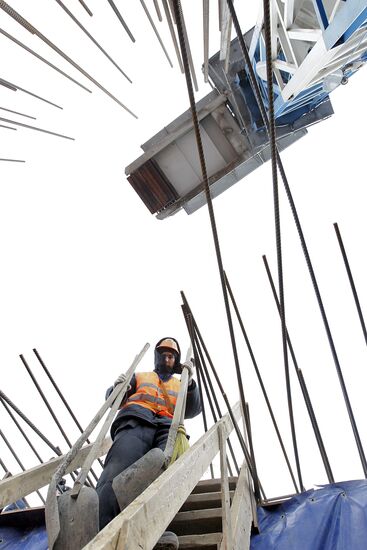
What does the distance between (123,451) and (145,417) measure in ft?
1.50

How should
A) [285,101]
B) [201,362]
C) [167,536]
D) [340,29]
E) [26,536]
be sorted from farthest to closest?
1. [285,101]
2. [201,362]
3. [26,536]
4. [340,29]
5. [167,536]

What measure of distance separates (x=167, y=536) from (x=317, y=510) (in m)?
1.76

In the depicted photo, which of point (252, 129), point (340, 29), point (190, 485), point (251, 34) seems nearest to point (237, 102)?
point (252, 129)

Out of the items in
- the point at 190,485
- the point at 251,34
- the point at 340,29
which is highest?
the point at 251,34

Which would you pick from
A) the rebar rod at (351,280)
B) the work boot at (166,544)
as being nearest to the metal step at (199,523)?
the work boot at (166,544)

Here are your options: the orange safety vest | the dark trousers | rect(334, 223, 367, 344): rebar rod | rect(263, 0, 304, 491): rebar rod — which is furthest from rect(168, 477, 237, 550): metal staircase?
rect(334, 223, 367, 344): rebar rod

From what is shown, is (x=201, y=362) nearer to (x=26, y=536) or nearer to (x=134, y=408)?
(x=134, y=408)

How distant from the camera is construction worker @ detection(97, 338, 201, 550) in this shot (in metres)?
3.87

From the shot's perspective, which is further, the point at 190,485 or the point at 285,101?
the point at 285,101

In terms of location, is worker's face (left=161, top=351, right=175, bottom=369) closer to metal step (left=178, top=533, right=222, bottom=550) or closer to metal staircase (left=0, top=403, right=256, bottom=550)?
metal staircase (left=0, top=403, right=256, bottom=550)

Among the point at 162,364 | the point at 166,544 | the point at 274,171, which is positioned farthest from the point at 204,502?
the point at 274,171

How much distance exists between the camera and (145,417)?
15.3 ft

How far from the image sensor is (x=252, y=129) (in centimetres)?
926

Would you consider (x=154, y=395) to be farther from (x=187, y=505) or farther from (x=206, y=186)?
(x=206, y=186)
